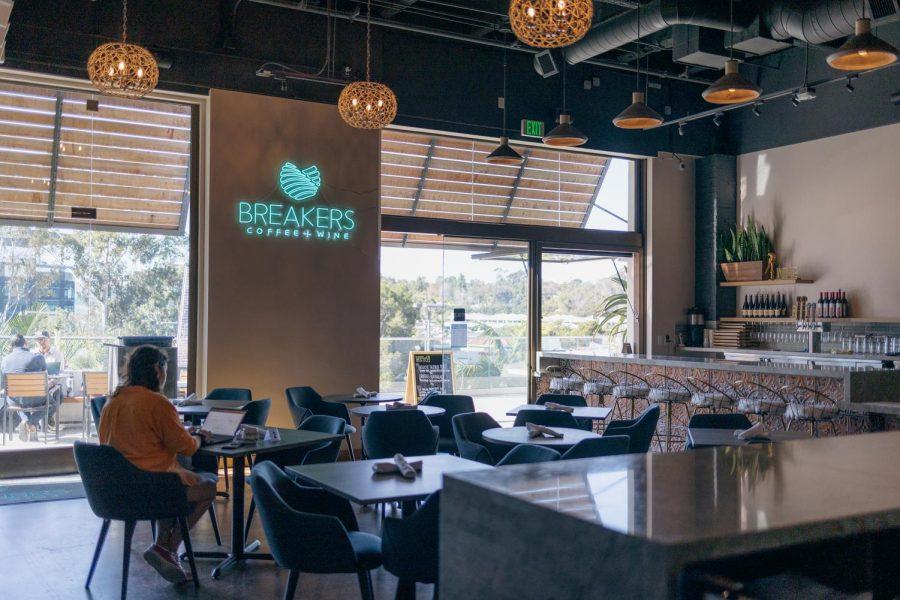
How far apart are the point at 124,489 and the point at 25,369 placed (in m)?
4.14

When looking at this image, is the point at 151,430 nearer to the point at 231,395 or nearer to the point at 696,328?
the point at 231,395

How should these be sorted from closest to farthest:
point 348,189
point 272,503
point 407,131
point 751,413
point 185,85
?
point 272,503
point 751,413
point 185,85
point 348,189
point 407,131

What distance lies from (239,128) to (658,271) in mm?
6102

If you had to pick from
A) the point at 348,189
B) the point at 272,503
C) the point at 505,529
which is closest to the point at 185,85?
the point at 348,189

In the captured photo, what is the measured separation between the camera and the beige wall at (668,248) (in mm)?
11461

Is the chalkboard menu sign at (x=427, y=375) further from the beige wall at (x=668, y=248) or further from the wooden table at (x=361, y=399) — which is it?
the beige wall at (x=668, y=248)

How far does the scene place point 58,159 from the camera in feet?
26.6

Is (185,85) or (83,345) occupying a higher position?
(185,85)

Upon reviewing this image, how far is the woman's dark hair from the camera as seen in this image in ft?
15.2

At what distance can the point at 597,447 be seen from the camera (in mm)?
4652

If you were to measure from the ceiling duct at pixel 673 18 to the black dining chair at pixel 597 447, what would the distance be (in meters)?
4.79

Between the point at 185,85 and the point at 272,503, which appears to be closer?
the point at 272,503

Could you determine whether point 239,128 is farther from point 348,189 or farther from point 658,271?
point 658,271

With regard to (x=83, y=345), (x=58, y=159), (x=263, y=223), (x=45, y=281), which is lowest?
(x=83, y=345)
